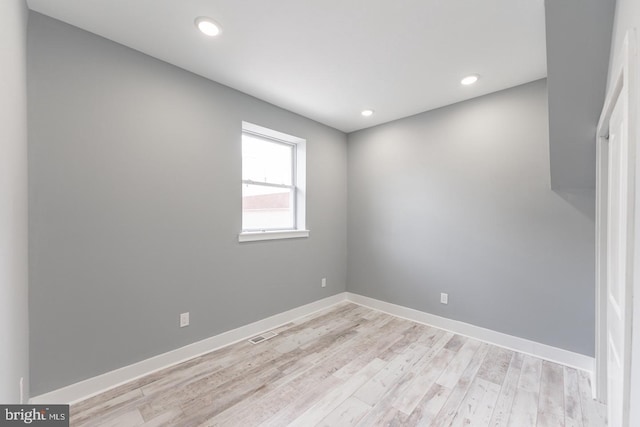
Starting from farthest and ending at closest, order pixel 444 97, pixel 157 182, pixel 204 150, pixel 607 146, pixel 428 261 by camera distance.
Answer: pixel 428 261
pixel 444 97
pixel 204 150
pixel 157 182
pixel 607 146

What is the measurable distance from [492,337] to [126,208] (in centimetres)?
349

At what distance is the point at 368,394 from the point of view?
186cm

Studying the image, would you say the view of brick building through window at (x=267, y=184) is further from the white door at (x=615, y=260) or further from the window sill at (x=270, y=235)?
the white door at (x=615, y=260)

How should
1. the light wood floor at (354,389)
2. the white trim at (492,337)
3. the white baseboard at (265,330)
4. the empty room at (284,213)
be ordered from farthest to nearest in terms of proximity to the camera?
the white trim at (492,337), the white baseboard at (265,330), the light wood floor at (354,389), the empty room at (284,213)

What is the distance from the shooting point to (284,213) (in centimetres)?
330

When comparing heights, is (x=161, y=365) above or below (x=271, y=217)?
below

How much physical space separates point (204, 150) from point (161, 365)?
1.84 metres

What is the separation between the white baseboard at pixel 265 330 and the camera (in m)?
1.77

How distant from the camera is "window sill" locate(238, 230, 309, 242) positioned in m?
2.68

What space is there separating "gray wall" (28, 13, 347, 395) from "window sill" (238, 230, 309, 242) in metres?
0.08

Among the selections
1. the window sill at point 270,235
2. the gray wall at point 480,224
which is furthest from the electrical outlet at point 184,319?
the gray wall at point 480,224

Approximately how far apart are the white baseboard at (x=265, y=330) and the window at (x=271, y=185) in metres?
0.96

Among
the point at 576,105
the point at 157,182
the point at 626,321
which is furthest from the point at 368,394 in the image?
the point at 576,105

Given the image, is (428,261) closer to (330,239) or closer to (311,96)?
(330,239)
